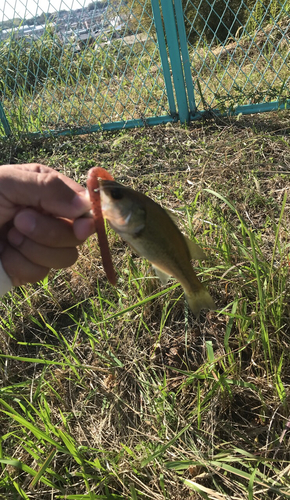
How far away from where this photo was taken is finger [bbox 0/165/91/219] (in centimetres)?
144

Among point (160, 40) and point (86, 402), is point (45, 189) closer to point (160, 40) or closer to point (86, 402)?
point (86, 402)

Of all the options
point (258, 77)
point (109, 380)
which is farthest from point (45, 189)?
point (258, 77)

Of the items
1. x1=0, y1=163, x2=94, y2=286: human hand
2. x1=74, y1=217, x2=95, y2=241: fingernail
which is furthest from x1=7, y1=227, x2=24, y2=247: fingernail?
x1=74, y1=217, x2=95, y2=241: fingernail

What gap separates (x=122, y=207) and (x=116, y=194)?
48 mm

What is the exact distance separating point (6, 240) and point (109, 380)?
37.1 inches

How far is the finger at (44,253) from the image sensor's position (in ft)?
5.26

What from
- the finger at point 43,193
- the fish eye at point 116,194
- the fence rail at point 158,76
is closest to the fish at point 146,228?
the fish eye at point 116,194

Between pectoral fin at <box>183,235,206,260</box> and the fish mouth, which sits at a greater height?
the fish mouth

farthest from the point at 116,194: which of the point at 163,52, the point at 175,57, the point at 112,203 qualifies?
the point at 163,52

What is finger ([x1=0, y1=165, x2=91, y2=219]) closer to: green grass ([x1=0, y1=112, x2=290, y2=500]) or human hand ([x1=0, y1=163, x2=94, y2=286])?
human hand ([x1=0, y1=163, x2=94, y2=286])

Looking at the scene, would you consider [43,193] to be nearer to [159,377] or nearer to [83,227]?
[83,227]

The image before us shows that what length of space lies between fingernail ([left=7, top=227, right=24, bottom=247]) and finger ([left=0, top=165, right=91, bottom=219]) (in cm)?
17

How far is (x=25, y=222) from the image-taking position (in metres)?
1.50

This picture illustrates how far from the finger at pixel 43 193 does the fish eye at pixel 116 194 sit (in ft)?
0.79
